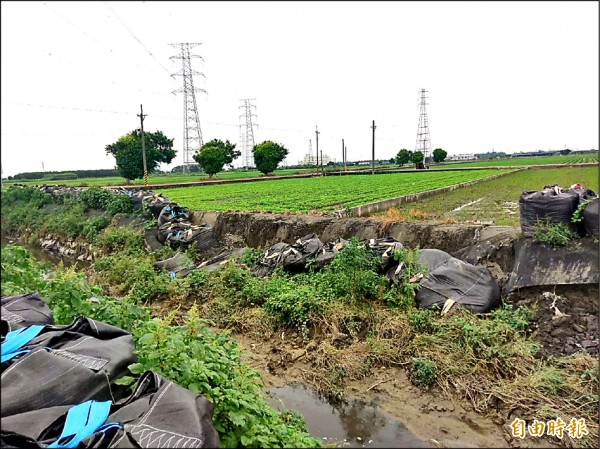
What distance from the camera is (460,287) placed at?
16.5 ft

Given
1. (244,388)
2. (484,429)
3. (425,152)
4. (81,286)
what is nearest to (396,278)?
(484,429)

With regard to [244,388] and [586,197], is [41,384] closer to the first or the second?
[244,388]

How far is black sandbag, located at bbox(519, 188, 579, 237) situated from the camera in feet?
16.7

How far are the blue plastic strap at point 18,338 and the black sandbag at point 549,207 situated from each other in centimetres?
544

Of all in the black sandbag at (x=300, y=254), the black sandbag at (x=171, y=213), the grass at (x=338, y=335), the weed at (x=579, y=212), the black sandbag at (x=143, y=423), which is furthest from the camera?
the black sandbag at (x=171, y=213)

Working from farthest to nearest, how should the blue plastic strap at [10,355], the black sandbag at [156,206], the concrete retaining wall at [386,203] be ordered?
the concrete retaining wall at [386,203] → the black sandbag at [156,206] → the blue plastic strap at [10,355]

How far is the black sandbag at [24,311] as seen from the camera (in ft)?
8.79

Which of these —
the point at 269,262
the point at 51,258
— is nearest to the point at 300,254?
the point at 269,262

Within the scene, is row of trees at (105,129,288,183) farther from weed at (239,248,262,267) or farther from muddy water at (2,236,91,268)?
weed at (239,248,262,267)

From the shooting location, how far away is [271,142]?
4134 cm

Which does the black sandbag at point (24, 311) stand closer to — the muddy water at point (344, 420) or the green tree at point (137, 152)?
the muddy water at point (344, 420)

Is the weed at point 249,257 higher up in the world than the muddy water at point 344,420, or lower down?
higher up

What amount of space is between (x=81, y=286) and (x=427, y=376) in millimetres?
3299

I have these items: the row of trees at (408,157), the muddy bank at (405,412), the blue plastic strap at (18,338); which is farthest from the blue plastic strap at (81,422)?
A: the row of trees at (408,157)
